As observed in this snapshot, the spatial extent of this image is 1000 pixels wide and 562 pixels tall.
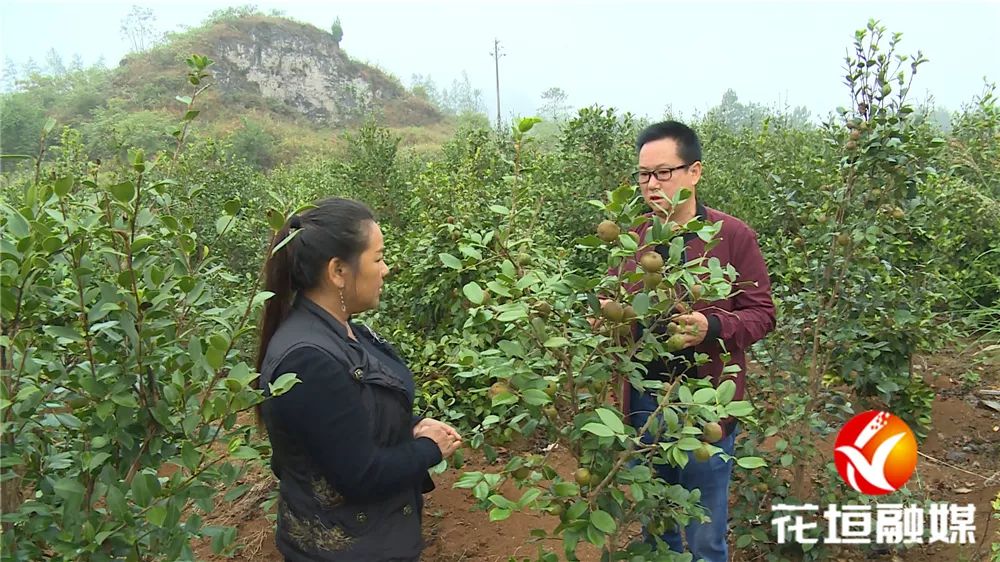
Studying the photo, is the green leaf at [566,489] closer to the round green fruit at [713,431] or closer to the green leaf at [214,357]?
the round green fruit at [713,431]

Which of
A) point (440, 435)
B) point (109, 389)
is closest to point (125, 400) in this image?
point (109, 389)

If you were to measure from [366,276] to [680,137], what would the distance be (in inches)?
40.9

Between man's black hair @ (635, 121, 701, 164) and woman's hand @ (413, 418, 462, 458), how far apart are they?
1.02 meters

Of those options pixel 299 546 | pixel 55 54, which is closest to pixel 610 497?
A: pixel 299 546

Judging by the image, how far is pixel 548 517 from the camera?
112 inches

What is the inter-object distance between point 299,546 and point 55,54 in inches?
2804

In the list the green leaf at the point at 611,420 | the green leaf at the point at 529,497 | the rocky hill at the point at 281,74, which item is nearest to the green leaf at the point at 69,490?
the green leaf at the point at 529,497

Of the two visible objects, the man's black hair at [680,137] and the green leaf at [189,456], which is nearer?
the green leaf at [189,456]

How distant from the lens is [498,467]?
11.0ft

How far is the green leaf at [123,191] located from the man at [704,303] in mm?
1246

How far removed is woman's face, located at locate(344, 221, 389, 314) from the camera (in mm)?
1393

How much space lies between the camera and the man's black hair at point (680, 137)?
1.89 metres

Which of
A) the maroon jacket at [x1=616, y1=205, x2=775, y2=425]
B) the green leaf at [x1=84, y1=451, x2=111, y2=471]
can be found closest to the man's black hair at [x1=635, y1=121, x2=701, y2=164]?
the maroon jacket at [x1=616, y1=205, x2=775, y2=425]

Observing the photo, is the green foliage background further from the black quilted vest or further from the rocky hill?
the rocky hill
